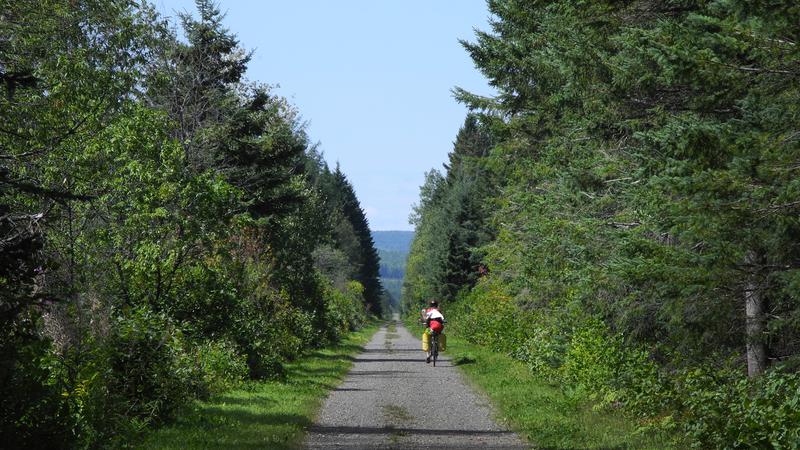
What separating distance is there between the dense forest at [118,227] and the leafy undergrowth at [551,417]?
5.26 metres

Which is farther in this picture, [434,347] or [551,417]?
[434,347]

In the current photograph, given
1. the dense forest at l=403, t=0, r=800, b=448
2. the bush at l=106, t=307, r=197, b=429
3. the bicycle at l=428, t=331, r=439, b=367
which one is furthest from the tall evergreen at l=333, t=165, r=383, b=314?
the bush at l=106, t=307, r=197, b=429

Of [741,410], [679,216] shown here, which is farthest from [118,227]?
[741,410]

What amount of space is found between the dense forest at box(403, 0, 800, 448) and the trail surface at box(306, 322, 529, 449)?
2.04m

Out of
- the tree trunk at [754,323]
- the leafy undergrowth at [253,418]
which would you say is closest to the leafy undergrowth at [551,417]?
the tree trunk at [754,323]

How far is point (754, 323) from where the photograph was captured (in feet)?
40.0

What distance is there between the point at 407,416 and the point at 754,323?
246 inches

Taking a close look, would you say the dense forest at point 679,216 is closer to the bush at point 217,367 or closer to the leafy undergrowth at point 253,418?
the leafy undergrowth at point 253,418

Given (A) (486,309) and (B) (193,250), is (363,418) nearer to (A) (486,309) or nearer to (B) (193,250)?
(B) (193,250)

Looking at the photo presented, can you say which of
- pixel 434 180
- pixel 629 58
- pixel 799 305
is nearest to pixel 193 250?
pixel 629 58

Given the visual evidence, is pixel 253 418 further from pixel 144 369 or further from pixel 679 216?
pixel 679 216

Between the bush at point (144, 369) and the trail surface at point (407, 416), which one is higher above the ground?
the bush at point (144, 369)

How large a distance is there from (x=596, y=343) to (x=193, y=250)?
8105 mm

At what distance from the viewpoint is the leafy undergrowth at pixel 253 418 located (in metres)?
12.7
